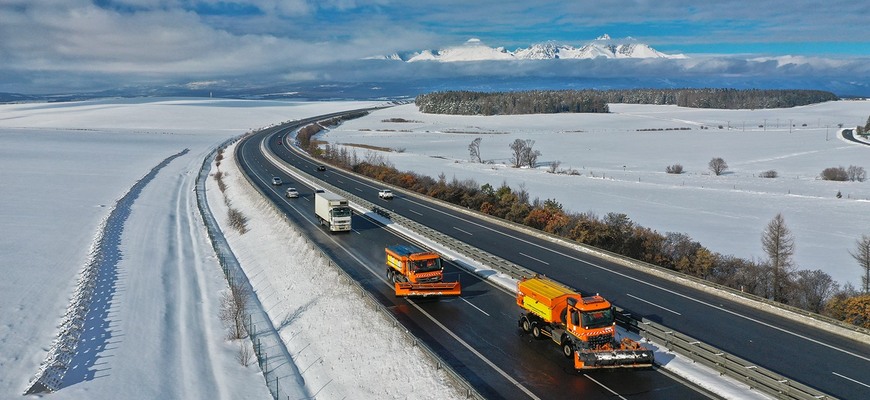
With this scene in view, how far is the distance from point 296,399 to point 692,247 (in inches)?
988

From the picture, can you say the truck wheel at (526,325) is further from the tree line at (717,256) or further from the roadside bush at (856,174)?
the roadside bush at (856,174)

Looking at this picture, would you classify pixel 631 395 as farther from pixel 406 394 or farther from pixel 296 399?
pixel 296 399

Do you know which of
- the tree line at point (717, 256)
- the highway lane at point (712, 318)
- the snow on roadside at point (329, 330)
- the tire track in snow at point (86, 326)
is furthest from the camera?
the tree line at point (717, 256)

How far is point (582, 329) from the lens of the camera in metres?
21.9

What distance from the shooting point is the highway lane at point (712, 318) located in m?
21.4

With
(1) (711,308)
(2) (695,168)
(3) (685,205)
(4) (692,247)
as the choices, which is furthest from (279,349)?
(2) (695,168)

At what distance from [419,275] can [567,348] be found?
9725mm

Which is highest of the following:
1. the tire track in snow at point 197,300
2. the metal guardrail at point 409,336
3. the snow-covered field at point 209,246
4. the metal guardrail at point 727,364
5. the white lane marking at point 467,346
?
the metal guardrail at point 727,364

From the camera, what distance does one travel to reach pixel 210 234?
53.6 meters

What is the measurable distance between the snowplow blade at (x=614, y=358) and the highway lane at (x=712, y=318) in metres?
4.27

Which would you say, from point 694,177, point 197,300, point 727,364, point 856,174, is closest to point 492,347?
point 727,364

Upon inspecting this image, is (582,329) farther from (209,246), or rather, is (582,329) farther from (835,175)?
(835,175)

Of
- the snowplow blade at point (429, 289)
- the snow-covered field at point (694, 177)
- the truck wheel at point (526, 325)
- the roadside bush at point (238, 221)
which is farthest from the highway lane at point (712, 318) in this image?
the roadside bush at point (238, 221)

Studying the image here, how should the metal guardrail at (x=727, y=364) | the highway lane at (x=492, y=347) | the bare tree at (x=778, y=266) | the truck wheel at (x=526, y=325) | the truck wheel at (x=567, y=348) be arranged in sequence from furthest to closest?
1. the bare tree at (x=778, y=266)
2. the truck wheel at (x=526, y=325)
3. the truck wheel at (x=567, y=348)
4. the highway lane at (x=492, y=347)
5. the metal guardrail at (x=727, y=364)
